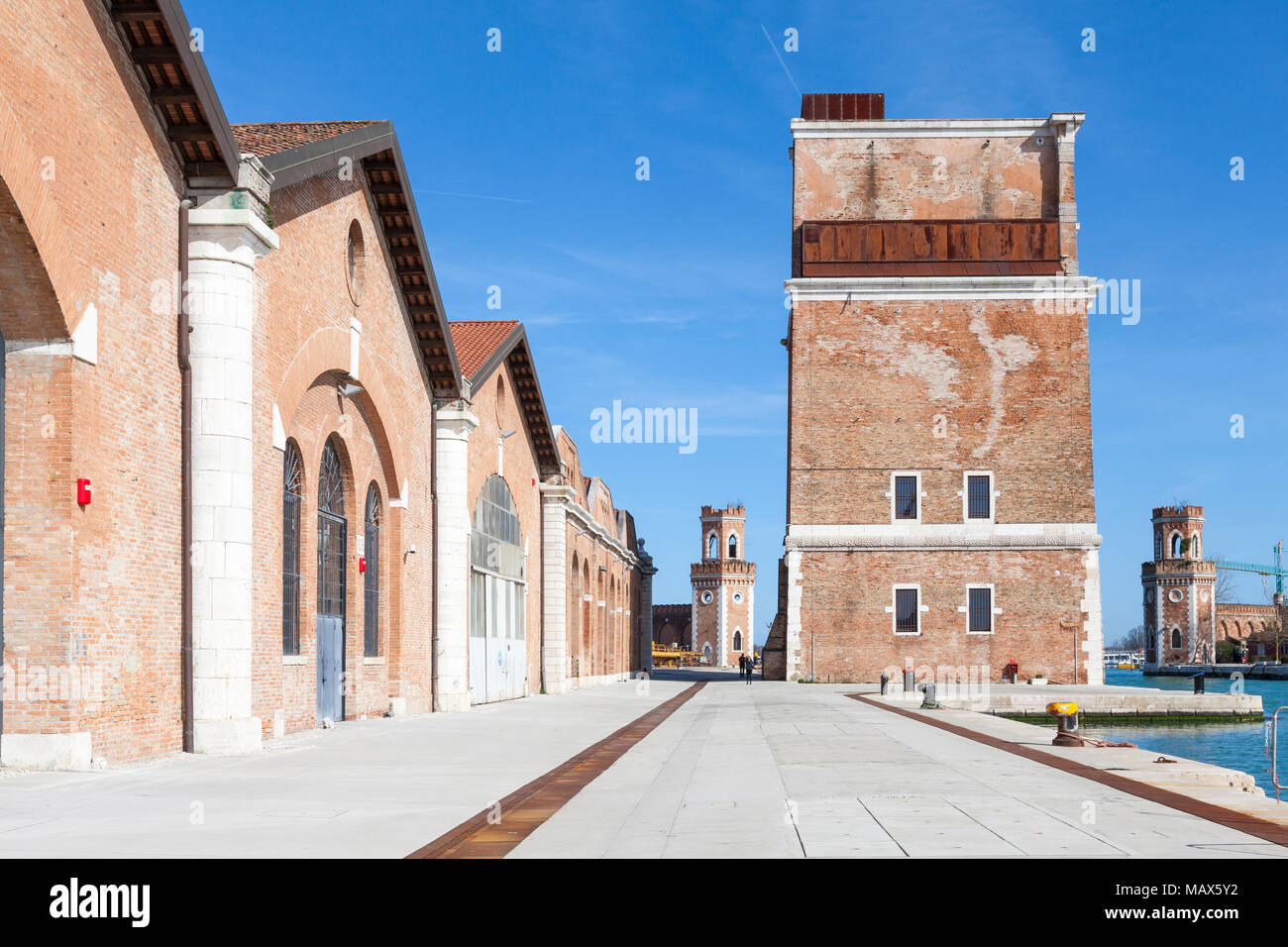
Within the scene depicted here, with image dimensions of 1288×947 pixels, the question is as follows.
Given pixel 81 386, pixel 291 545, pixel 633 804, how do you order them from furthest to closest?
1. pixel 291 545
2. pixel 81 386
3. pixel 633 804

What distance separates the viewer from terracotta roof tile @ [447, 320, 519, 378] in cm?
2927

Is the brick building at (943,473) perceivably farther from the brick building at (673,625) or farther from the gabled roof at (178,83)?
the brick building at (673,625)

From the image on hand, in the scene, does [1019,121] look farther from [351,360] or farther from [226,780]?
[226,780]

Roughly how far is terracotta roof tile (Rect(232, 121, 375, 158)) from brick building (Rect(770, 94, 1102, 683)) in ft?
93.0

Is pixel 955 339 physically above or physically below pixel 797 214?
below

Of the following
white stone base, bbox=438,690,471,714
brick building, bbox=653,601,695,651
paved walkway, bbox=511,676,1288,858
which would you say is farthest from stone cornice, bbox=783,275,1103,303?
brick building, bbox=653,601,695,651

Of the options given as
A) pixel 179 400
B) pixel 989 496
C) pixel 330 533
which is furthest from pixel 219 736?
pixel 989 496

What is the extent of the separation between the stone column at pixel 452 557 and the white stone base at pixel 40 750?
1329cm

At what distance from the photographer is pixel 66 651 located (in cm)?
1238

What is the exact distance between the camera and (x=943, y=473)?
1833 inches

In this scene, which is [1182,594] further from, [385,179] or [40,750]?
[40,750]

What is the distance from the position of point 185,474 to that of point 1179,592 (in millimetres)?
116228
